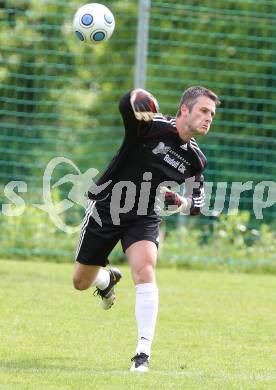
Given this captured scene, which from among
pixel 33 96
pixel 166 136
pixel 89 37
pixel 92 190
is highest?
pixel 89 37

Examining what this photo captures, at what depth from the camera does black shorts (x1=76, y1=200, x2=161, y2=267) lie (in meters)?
6.68

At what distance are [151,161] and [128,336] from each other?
60.5 inches

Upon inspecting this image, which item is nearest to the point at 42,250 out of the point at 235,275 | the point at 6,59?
the point at 235,275

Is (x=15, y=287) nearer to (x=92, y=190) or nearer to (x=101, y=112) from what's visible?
(x=92, y=190)

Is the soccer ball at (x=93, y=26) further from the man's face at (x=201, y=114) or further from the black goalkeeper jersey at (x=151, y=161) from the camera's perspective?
the man's face at (x=201, y=114)

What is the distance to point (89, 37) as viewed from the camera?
7.59 metres

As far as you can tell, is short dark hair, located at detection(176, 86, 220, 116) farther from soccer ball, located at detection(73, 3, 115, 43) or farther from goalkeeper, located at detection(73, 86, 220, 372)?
soccer ball, located at detection(73, 3, 115, 43)

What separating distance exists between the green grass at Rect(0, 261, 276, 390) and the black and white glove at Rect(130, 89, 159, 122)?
1538mm

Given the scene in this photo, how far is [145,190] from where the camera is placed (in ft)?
22.1

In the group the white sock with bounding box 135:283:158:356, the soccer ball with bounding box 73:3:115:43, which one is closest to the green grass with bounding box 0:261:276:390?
the white sock with bounding box 135:283:158:356

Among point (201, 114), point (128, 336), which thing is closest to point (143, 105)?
point (201, 114)

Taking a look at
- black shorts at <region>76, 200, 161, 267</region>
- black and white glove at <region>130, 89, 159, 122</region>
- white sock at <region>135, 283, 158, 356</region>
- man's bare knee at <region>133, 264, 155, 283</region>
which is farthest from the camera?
black shorts at <region>76, 200, 161, 267</region>

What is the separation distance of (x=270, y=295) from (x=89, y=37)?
4000 millimetres

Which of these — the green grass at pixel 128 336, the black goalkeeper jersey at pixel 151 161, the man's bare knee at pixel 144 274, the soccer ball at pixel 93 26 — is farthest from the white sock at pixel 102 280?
the soccer ball at pixel 93 26
